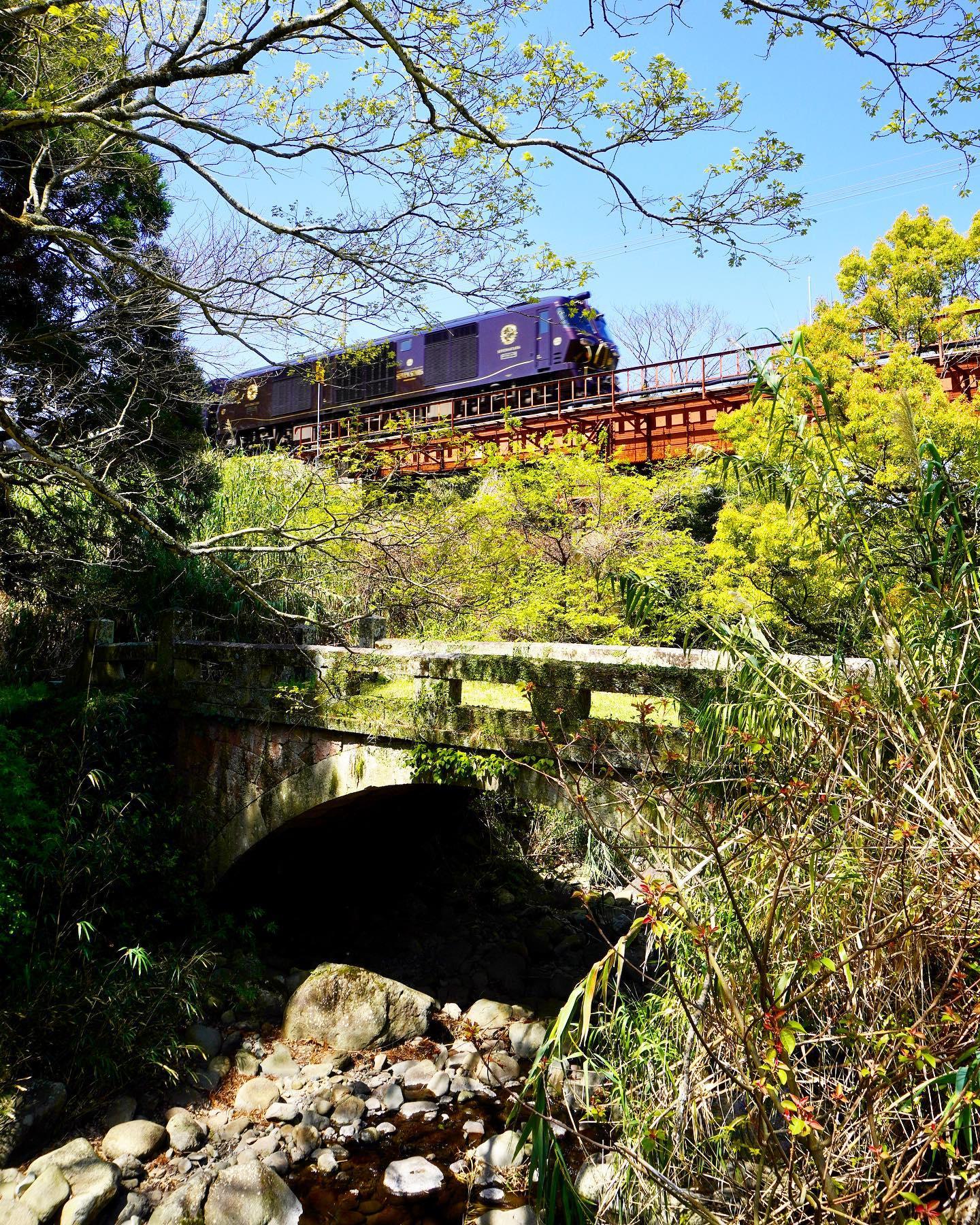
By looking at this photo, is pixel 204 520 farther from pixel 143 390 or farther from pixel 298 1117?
pixel 298 1117

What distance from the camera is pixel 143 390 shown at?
7375 millimetres

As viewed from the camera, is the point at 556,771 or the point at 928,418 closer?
the point at 556,771

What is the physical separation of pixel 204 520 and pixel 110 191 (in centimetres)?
327

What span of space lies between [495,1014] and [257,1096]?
74.2 inches

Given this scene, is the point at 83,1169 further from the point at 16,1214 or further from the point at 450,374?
the point at 450,374

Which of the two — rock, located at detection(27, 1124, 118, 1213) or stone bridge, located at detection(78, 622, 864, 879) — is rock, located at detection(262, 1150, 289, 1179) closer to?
rock, located at detection(27, 1124, 118, 1213)

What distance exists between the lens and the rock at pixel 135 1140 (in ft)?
16.8

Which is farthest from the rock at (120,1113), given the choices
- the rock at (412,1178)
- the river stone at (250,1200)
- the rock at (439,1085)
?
the rock at (439,1085)

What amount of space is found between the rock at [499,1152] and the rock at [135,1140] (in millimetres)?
1892

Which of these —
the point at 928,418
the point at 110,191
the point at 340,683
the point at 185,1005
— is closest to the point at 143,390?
the point at 110,191

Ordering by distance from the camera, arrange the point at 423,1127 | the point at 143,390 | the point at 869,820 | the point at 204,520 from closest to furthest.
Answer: the point at 869,820 → the point at 423,1127 → the point at 143,390 → the point at 204,520

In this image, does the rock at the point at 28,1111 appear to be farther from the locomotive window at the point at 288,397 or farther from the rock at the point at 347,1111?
the locomotive window at the point at 288,397

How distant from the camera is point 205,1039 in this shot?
6.22 meters

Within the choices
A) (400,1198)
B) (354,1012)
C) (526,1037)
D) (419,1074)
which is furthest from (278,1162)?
(526,1037)
